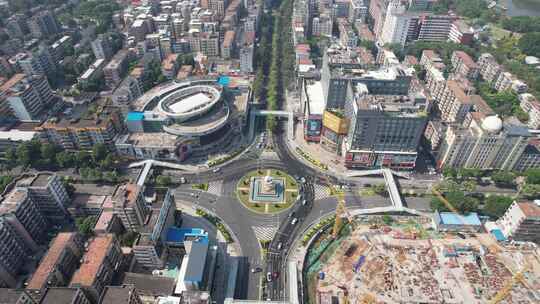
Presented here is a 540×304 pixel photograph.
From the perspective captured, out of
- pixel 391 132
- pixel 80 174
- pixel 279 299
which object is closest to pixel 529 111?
pixel 391 132

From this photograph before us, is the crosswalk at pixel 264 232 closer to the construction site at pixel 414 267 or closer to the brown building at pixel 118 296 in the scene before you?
the construction site at pixel 414 267

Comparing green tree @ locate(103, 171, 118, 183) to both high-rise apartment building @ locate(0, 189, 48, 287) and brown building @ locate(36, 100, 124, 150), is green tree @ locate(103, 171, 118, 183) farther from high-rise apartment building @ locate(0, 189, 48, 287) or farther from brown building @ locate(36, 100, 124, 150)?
high-rise apartment building @ locate(0, 189, 48, 287)

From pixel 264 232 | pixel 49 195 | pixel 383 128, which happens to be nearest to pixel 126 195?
pixel 49 195

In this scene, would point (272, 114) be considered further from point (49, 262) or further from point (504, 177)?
point (49, 262)

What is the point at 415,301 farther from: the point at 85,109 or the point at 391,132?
the point at 85,109

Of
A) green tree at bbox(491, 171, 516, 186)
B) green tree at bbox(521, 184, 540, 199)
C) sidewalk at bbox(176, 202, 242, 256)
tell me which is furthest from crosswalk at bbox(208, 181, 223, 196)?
green tree at bbox(521, 184, 540, 199)

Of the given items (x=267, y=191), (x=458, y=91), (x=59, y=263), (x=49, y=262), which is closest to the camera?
(x=49, y=262)
